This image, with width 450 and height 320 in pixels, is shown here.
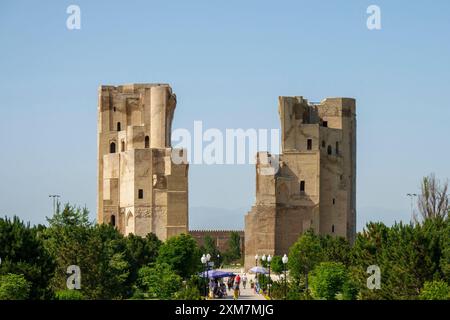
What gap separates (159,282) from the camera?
4625 cm

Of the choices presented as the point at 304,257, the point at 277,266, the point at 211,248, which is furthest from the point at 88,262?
the point at 211,248

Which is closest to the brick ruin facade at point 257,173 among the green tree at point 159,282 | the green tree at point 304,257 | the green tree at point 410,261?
the green tree at point 304,257

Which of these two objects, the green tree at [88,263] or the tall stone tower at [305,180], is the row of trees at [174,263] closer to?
the green tree at [88,263]

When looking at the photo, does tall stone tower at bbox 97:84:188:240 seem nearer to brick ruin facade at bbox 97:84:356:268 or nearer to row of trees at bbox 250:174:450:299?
brick ruin facade at bbox 97:84:356:268

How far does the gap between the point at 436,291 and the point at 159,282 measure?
54.0 ft

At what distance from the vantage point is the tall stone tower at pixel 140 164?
264 ft

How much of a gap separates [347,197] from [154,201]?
1411cm

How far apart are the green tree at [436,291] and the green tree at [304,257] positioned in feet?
67.2

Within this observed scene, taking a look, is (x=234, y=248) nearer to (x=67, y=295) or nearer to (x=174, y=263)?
(x=174, y=263)

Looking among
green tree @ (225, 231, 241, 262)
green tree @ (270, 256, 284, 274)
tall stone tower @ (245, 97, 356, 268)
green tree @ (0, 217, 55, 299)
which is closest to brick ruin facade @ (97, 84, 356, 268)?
tall stone tower @ (245, 97, 356, 268)

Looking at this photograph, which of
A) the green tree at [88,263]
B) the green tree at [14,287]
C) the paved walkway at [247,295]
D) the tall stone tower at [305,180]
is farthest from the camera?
the tall stone tower at [305,180]
